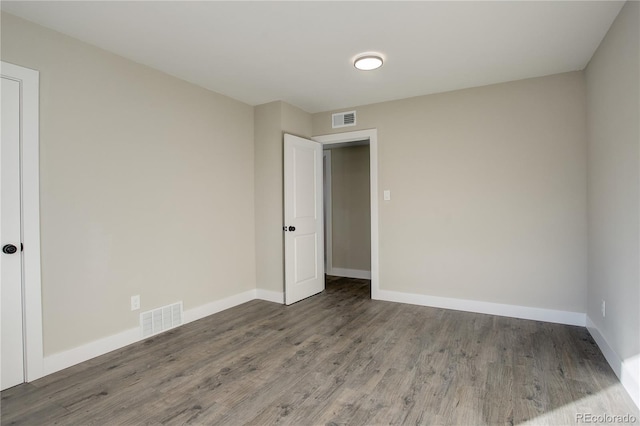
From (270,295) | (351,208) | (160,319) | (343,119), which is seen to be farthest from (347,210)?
(160,319)

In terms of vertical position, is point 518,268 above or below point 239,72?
below

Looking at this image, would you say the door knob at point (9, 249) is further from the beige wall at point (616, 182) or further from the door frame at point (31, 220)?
the beige wall at point (616, 182)

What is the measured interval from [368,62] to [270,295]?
9.59 ft

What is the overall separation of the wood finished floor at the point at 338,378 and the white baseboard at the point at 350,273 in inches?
83.3

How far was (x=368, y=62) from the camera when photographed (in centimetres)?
293

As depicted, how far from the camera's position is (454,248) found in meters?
3.78

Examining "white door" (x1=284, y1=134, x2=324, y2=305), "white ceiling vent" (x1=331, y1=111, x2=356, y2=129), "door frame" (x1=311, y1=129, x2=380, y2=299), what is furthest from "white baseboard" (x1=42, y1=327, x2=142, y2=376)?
"white ceiling vent" (x1=331, y1=111, x2=356, y2=129)

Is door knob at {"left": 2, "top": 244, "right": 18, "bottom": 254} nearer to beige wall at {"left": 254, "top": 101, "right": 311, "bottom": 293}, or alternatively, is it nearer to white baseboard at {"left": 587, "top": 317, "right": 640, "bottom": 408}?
beige wall at {"left": 254, "top": 101, "right": 311, "bottom": 293}

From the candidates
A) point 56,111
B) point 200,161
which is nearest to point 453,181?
point 200,161

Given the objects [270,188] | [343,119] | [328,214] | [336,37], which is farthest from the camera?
[328,214]

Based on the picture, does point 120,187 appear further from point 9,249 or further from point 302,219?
point 302,219

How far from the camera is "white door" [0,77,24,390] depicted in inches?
86.4

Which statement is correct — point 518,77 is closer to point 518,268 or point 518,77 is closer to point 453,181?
point 453,181

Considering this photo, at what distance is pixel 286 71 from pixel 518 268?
3118 millimetres
